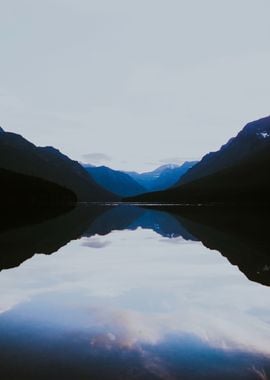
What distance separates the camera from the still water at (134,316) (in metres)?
9.67

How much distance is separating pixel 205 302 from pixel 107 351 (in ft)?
21.5

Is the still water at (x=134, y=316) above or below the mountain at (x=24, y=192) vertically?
below

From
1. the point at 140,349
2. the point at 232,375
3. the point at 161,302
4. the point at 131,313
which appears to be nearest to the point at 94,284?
the point at 161,302

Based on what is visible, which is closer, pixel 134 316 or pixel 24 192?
pixel 134 316

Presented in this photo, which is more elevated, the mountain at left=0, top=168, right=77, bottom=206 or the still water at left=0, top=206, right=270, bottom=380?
the mountain at left=0, top=168, right=77, bottom=206

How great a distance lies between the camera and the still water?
381 inches

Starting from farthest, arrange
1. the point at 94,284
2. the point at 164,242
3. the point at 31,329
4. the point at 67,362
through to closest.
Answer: the point at 164,242
the point at 94,284
the point at 31,329
the point at 67,362

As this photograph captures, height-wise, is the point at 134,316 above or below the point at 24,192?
below

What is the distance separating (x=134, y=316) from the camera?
14195 millimetres

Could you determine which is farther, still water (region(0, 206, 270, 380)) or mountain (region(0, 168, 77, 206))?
mountain (region(0, 168, 77, 206))

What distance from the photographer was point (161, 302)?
53.8 ft

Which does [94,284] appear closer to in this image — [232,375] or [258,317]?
[258,317]

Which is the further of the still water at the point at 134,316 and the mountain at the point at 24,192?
the mountain at the point at 24,192

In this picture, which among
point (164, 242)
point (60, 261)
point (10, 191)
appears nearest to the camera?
point (60, 261)
